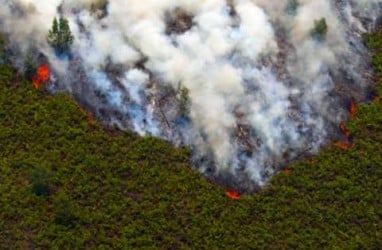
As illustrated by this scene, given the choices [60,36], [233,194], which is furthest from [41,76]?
[233,194]

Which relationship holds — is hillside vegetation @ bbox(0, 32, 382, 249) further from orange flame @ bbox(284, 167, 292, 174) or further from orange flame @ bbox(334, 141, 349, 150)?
orange flame @ bbox(334, 141, 349, 150)

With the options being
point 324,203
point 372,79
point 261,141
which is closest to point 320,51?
point 372,79

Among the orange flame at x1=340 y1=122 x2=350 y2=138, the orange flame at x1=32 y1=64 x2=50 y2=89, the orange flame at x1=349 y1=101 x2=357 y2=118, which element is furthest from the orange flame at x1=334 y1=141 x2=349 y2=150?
the orange flame at x1=32 y1=64 x2=50 y2=89

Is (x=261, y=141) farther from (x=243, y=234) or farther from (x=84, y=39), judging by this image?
(x=84, y=39)

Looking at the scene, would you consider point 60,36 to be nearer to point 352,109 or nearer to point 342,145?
point 342,145

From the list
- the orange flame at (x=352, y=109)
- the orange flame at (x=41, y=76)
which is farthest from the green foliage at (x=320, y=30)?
the orange flame at (x=41, y=76)

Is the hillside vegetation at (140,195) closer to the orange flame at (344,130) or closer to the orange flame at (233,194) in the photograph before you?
the orange flame at (233,194)
